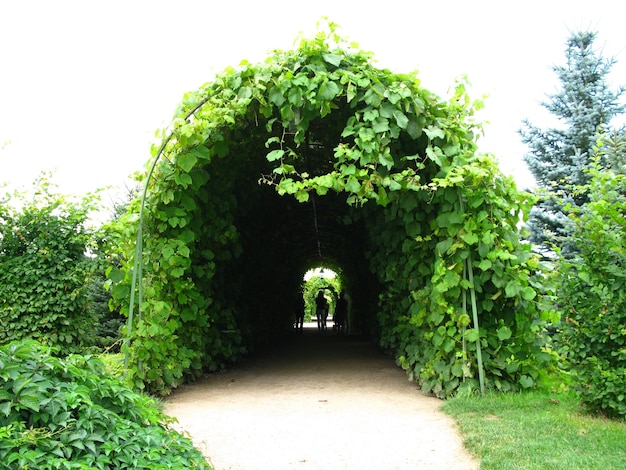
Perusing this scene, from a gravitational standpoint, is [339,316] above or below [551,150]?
below

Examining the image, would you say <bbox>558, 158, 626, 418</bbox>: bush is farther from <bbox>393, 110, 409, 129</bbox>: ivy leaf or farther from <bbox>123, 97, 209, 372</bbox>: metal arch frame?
<bbox>123, 97, 209, 372</bbox>: metal arch frame

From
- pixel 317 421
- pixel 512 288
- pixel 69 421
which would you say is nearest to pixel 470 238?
pixel 512 288

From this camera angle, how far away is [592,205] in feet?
13.6

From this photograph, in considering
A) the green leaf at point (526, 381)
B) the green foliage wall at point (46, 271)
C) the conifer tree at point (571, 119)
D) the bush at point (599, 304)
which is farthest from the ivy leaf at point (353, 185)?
the conifer tree at point (571, 119)

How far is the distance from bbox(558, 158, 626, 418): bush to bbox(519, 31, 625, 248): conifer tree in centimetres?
559

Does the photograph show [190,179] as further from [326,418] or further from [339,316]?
[339,316]

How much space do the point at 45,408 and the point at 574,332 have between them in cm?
384

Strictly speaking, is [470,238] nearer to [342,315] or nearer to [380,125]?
[380,125]

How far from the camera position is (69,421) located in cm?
249

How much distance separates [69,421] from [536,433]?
3107 millimetres

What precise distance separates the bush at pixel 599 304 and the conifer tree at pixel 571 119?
5.59m

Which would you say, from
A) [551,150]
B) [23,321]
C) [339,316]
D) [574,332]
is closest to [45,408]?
[574,332]

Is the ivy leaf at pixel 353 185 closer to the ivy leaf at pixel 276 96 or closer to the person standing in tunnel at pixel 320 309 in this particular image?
the ivy leaf at pixel 276 96

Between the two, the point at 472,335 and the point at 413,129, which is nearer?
the point at 472,335
